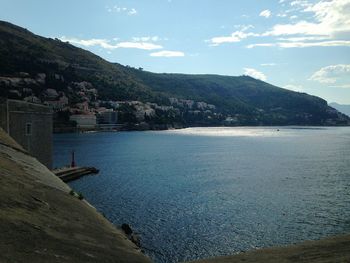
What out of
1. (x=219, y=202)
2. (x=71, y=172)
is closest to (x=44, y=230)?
(x=219, y=202)

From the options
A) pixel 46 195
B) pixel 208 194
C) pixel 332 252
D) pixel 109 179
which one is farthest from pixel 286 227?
pixel 109 179

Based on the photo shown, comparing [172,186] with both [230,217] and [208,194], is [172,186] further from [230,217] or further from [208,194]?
[230,217]

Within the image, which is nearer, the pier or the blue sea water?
the blue sea water

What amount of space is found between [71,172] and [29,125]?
2635 centimetres

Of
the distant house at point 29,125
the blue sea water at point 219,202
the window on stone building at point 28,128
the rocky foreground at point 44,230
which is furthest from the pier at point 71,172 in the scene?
the rocky foreground at point 44,230

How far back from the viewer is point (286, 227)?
3781cm

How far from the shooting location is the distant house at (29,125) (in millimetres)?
39509

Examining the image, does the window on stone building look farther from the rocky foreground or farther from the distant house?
the rocky foreground

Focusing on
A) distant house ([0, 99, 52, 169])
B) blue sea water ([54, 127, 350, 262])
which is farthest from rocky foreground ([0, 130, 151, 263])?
distant house ([0, 99, 52, 169])

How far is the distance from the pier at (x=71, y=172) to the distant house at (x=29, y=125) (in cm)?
1568

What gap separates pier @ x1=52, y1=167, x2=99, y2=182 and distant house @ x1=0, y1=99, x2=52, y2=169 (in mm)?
15678

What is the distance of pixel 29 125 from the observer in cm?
4359

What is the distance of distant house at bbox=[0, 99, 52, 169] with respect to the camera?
3951 centimetres

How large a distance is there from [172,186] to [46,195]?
4087 cm
